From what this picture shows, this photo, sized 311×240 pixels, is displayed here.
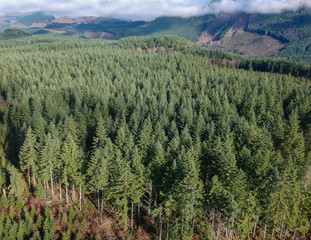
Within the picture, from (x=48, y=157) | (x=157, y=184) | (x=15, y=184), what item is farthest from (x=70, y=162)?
(x=157, y=184)

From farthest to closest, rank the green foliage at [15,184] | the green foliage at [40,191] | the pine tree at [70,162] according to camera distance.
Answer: the green foliage at [40,191], the green foliage at [15,184], the pine tree at [70,162]

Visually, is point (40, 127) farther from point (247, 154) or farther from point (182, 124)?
point (247, 154)

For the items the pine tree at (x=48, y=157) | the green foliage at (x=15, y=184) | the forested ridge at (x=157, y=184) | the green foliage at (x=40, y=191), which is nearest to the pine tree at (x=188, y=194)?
the forested ridge at (x=157, y=184)

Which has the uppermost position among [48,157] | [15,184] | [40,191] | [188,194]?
[48,157]

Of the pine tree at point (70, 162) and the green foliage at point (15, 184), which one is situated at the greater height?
the pine tree at point (70, 162)

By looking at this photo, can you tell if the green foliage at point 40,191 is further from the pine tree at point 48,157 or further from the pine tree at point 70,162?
the pine tree at point 70,162

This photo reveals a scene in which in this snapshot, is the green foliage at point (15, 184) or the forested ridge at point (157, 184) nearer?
the forested ridge at point (157, 184)

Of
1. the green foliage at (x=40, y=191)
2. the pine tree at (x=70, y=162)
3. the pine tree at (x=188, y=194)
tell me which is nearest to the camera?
the pine tree at (x=188, y=194)

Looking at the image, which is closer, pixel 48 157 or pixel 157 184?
pixel 157 184

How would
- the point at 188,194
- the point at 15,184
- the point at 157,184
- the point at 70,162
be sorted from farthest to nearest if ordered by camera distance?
the point at 15,184 → the point at 70,162 → the point at 157,184 → the point at 188,194

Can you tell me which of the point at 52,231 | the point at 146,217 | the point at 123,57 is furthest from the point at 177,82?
the point at 52,231

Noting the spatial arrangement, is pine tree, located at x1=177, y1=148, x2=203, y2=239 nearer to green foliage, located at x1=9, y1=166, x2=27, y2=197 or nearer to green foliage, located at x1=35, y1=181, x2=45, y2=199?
green foliage, located at x1=35, y1=181, x2=45, y2=199

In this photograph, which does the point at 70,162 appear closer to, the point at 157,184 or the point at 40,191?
the point at 40,191
